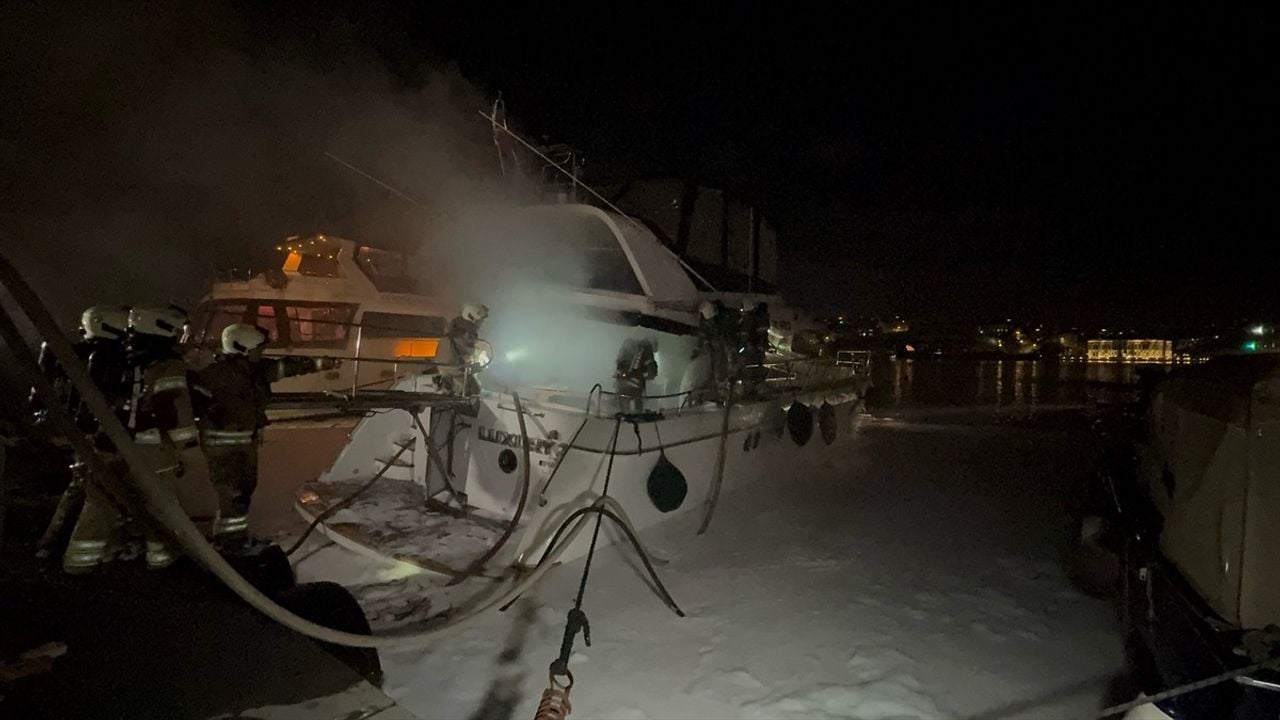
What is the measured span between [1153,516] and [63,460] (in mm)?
9952

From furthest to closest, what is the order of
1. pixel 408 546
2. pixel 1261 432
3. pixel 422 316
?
1. pixel 422 316
2. pixel 408 546
3. pixel 1261 432

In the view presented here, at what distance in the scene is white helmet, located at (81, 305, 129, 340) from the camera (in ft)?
16.3

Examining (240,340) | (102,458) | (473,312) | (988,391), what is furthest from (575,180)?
(988,391)

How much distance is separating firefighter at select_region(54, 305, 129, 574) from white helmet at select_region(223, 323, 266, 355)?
690 millimetres

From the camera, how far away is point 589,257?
8.72 m

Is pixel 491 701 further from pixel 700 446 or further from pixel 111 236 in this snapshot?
pixel 111 236

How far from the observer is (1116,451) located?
6.82m

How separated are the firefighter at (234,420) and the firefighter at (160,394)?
1.27 ft

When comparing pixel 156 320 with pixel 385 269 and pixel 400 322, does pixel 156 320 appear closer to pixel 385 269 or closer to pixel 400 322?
pixel 400 322

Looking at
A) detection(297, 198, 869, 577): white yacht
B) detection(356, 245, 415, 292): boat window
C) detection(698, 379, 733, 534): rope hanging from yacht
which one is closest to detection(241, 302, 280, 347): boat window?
detection(356, 245, 415, 292): boat window

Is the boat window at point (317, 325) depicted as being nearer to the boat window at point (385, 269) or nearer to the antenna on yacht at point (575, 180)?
the boat window at point (385, 269)

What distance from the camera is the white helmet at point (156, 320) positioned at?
4.92 m

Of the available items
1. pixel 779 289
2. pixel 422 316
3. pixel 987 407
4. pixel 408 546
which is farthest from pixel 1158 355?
pixel 408 546

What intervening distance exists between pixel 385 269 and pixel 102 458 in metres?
11.0
